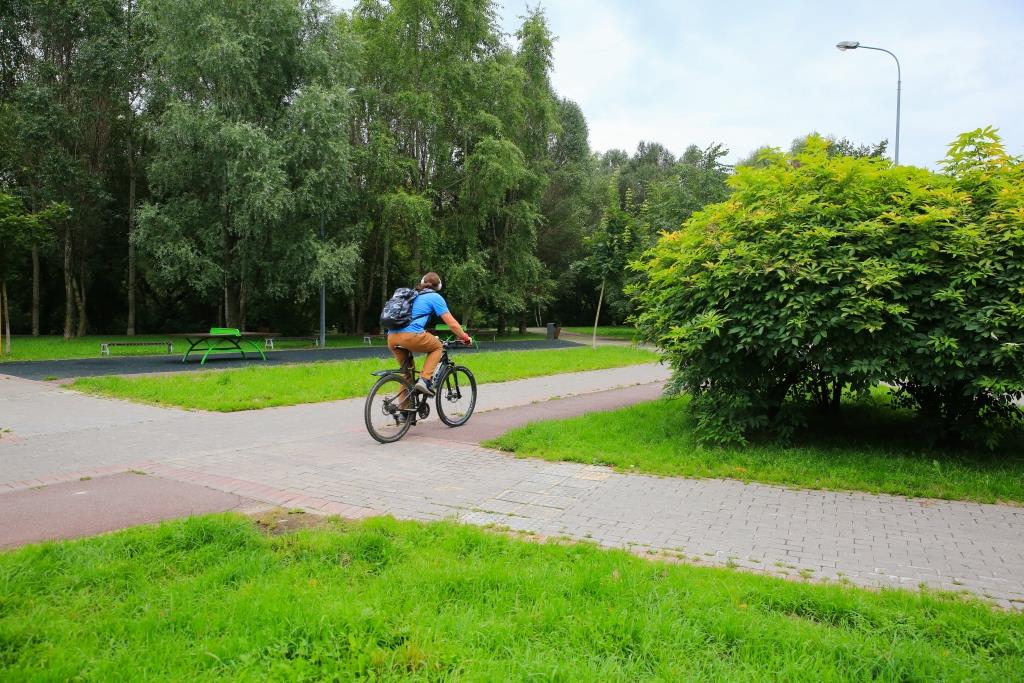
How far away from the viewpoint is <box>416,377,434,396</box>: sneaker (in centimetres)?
753

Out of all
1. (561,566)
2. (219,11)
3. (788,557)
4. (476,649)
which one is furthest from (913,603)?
(219,11)

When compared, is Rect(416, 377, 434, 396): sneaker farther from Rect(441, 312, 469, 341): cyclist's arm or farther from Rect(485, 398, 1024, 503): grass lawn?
Rect(485, 398, 1024, 503): grass lawn

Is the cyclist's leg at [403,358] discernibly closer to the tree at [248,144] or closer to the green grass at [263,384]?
the green grass at [263,384]

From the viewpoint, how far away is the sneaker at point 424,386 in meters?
7.53

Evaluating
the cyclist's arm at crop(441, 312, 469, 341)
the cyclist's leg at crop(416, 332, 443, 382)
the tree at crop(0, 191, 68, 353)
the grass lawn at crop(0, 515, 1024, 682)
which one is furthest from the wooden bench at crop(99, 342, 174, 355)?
the grass lawn at crop(0, 515, 1024, 682)

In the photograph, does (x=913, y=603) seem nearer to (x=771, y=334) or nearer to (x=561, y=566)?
(x=561, y=566)

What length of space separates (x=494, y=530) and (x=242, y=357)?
1576cm

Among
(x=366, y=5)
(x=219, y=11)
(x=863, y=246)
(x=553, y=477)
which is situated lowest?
(x=553, y=477)

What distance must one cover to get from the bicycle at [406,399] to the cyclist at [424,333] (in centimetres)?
11

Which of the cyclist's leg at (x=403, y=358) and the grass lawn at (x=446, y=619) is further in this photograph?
the cyclist's leg at (x=403, y=358)

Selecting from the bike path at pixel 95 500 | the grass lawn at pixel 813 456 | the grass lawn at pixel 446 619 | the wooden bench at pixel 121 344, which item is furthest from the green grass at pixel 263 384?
the wooden bench at pixel 121 344

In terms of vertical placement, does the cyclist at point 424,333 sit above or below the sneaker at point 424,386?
above

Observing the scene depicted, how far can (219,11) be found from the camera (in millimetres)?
22312

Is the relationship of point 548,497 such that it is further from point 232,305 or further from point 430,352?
point 232,305
